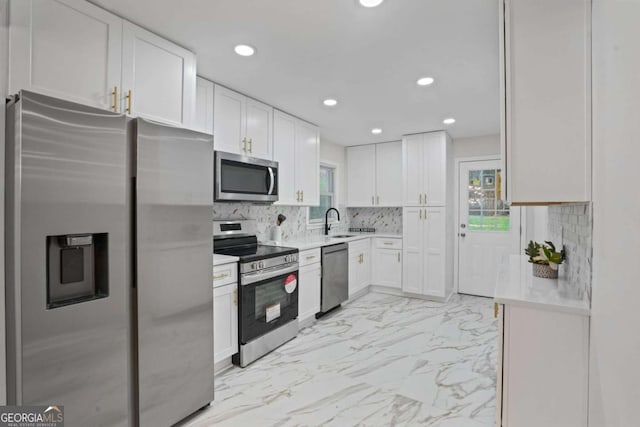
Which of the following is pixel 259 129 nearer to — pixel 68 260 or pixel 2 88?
pixel 2 88

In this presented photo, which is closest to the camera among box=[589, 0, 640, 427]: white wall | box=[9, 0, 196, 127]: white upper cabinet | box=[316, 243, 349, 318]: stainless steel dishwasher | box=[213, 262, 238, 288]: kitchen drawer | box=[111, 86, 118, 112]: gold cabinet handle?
box=[589, 0, 640, 427]: white wall

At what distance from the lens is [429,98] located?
119 inches

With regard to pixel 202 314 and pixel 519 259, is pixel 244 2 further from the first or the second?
pixel 519 259

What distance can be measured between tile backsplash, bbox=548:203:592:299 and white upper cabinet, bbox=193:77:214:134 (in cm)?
259

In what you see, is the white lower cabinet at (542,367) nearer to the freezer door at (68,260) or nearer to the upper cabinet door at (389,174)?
the freezer door at (68,260)

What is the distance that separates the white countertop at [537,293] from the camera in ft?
4.36

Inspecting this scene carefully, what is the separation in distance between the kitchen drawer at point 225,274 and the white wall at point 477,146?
393cm

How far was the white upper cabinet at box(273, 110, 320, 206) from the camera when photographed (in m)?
3.46

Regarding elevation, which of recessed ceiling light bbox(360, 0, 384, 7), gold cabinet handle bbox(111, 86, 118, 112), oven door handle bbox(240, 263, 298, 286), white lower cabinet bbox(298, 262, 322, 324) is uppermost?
recessed ceiling light bbox(360, 0, 384, 7)

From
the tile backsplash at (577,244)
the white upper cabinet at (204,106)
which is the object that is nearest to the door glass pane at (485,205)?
the tile backsplash at (577,244)

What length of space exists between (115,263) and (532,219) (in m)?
4.60

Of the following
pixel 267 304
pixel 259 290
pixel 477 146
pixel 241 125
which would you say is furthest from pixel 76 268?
pixel 477 146

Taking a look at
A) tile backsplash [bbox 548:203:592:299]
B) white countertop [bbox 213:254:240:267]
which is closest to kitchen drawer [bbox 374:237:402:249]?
tile backsplash [bbox 548:203:592:299]

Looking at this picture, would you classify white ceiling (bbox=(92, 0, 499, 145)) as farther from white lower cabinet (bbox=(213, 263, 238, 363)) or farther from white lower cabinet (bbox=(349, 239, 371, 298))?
white lower cabinet (bbox=(349, 239, 371, 298))
